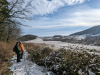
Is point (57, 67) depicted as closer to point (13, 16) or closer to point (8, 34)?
point (13, 16)

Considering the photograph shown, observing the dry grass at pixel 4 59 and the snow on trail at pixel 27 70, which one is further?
the snow on trail at pixel 27 70

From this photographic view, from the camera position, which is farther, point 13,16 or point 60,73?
point 13,16

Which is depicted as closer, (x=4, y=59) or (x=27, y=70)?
(x=27, y=70)

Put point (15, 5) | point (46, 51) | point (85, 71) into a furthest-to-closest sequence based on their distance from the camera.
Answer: point (15, 5) → point (46, 51) → point (85, 71)

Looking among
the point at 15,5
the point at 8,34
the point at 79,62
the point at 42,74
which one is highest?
the point at 15,5

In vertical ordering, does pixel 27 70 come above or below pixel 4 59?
below

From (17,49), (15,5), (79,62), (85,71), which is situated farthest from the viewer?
(15,5)

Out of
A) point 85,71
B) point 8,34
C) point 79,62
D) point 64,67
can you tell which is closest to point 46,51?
point 64,67

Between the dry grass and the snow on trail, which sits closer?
the dry grass

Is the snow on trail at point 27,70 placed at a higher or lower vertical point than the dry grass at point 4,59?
lower

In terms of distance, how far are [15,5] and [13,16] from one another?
173 centimetres

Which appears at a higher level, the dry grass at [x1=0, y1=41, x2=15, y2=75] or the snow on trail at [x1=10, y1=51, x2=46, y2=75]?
the dry grass at [x1=0, y1=41, x2=15, y2=75]

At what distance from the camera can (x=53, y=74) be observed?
4078 millimetres

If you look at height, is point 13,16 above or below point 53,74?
above
